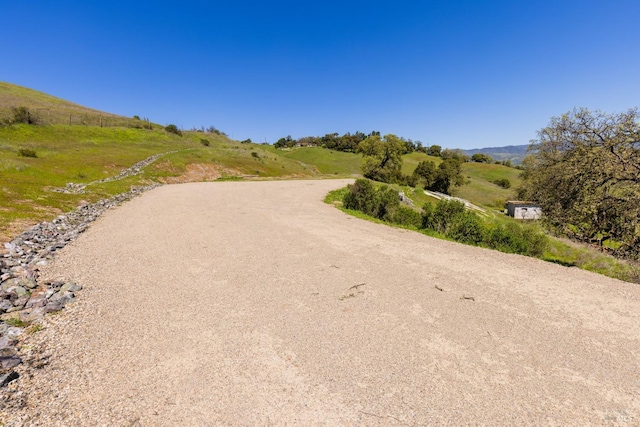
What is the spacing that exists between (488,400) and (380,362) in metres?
1.74

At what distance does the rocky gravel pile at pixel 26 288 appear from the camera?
5422 millimetres

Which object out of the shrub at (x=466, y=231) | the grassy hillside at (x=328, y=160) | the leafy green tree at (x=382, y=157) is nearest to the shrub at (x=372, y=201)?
the shrub at (x=466, y=231)

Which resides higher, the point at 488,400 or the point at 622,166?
the point at 622,166

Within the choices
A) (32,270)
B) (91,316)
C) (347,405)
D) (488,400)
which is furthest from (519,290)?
(32,270)

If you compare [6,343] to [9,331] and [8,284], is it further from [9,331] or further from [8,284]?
[8,284]

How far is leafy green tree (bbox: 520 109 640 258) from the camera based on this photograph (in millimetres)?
13578

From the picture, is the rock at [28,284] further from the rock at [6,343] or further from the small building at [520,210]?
the small building at [520,210]

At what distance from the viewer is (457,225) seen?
16.3 metres

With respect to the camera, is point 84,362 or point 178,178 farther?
point 178,178

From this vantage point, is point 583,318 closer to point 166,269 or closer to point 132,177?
point 166,269

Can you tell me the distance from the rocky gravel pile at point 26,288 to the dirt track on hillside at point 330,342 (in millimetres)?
389

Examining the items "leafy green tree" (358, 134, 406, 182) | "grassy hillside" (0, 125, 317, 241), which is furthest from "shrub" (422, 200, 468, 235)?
"leafy green tree" (358, 134, 406, 182)

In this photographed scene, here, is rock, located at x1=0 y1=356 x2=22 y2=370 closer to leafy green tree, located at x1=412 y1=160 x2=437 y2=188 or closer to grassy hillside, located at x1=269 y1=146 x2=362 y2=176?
leafy green tree, located at x1=412 y1=160 x2=437 y2=188

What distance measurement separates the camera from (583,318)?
717 centimetres
